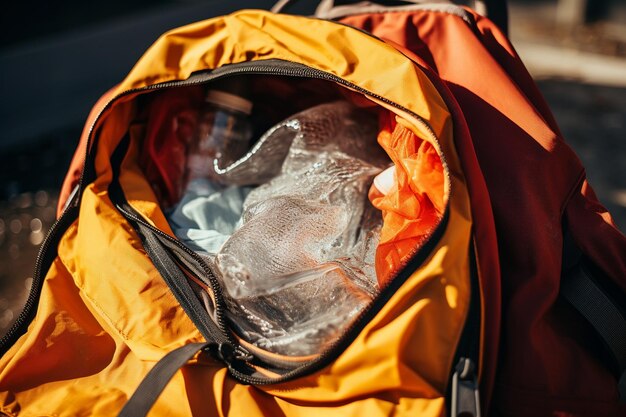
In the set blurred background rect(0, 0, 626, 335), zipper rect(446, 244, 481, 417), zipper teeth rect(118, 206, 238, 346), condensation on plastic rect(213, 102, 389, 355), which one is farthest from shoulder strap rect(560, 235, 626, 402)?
blurred background rect(0, 0, 626, 335)

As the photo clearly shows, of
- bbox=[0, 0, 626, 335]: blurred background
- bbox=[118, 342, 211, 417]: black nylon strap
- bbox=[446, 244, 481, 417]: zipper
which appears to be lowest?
bbox=[0, 0, 626, 335]: blurred background

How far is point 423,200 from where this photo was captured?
102 centimetres

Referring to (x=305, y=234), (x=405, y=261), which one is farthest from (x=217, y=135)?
(x=405, y=261)

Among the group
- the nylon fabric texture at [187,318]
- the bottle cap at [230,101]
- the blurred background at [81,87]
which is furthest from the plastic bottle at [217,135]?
the blurred background at [81,87]

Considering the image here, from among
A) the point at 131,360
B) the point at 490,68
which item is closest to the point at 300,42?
the point at 490,68

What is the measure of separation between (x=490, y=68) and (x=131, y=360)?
0.80 m

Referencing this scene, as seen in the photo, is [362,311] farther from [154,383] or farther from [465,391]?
[154,383]

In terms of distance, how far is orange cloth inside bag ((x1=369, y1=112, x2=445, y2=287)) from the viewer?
100 centimetres

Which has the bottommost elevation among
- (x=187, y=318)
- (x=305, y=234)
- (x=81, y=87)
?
(x=81, y=87)

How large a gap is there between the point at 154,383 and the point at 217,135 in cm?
64

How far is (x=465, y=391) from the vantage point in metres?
0.86

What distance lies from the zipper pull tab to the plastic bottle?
2.41ft

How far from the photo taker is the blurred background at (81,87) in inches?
77.8

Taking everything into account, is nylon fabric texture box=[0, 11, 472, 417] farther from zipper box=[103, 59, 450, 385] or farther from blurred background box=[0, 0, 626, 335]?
blurred background box=[0, 0, 626, 335]
